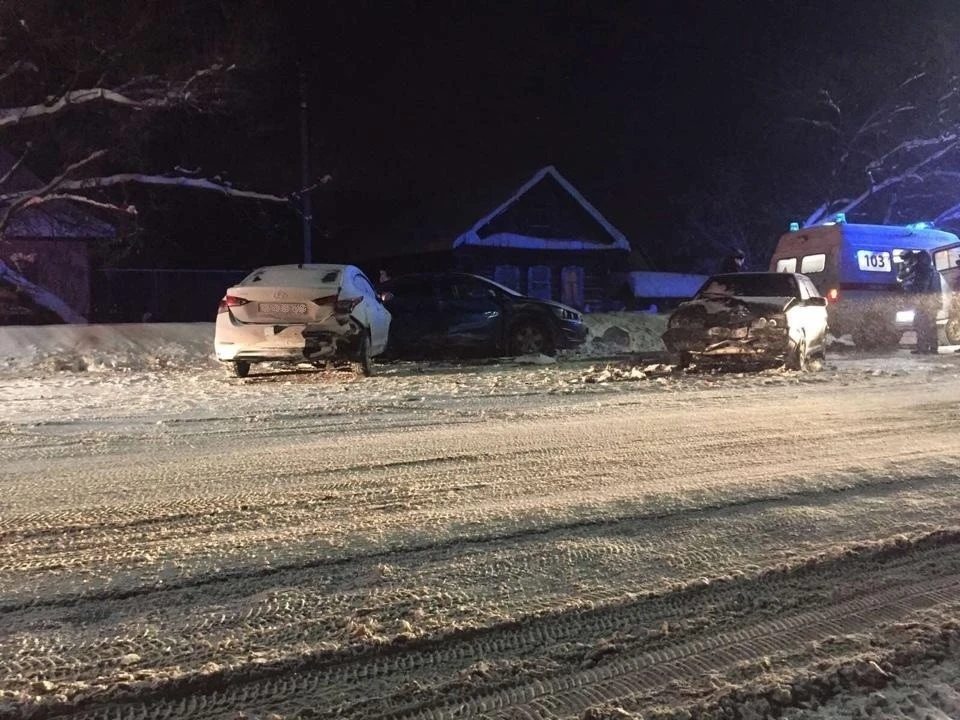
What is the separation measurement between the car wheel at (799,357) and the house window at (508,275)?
19908 mm

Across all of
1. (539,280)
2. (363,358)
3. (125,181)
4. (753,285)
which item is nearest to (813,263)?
(753,285)

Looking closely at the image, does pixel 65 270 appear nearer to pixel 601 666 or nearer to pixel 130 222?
pixel 130 222

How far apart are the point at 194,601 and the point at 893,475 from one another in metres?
4.75

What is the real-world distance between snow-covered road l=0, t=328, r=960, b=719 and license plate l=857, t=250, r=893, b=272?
10.7 m

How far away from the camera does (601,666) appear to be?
10.1 feet

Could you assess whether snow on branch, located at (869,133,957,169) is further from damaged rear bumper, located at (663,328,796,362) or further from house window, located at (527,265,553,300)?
damaged rear bumper, located at (663,328,796,362)

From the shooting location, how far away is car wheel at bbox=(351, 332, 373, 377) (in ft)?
35.9

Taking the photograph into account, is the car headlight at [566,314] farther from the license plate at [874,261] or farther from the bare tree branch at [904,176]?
the bare tree branch at [904,176]

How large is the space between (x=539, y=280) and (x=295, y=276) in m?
22.9

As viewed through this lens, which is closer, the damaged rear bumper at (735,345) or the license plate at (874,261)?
the damaged rear bumper at (735,345)

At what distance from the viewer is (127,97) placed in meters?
19.9

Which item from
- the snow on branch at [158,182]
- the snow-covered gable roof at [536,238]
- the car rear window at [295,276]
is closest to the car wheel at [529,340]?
the car rear window at [295,276]

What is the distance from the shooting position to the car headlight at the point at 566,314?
14.5 metres

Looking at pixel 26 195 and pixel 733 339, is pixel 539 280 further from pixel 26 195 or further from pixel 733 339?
pixel 733 339
